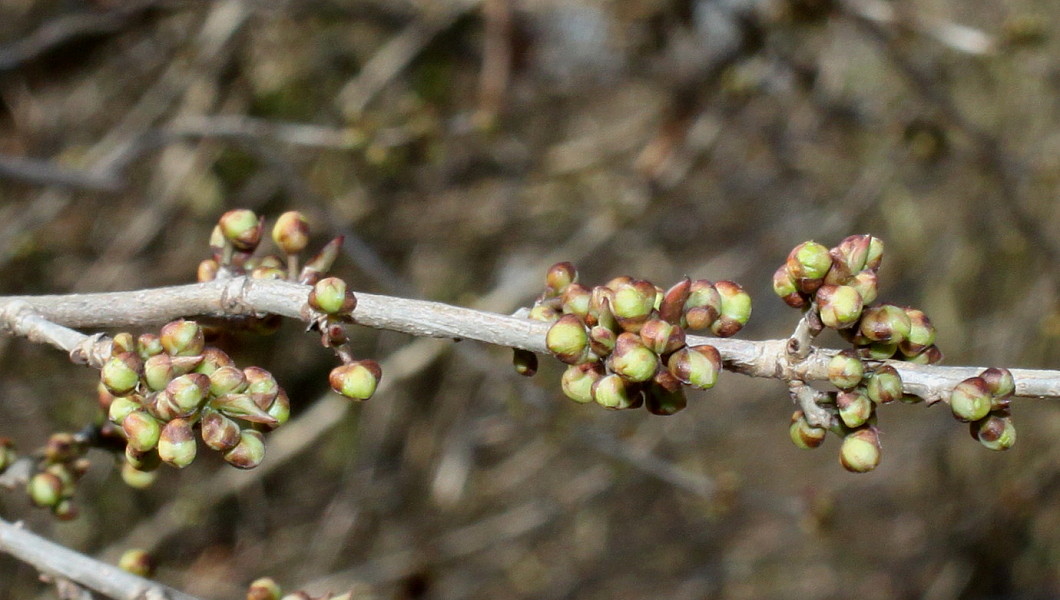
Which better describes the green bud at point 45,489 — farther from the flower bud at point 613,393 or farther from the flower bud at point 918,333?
the flower bud at point 918,333

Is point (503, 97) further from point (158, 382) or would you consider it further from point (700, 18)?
point (158, 382)

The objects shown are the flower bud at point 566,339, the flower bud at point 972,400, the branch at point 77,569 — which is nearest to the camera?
the flower bud at point 972,400

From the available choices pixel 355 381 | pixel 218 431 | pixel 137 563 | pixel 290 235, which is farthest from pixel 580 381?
pixel 137 563

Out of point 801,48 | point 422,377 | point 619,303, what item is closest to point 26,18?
point 422,377

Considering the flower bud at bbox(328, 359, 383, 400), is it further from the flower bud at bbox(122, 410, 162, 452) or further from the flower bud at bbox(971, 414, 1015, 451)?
the flower bud at bbox(971, 414, 1015, 451)

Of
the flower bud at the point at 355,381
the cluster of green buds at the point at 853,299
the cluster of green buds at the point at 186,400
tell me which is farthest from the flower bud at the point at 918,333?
the cluster of green buds at the point at 186,400

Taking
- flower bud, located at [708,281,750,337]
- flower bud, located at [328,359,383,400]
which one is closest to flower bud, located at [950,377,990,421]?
flower bud, located at [708,281,750,337]
